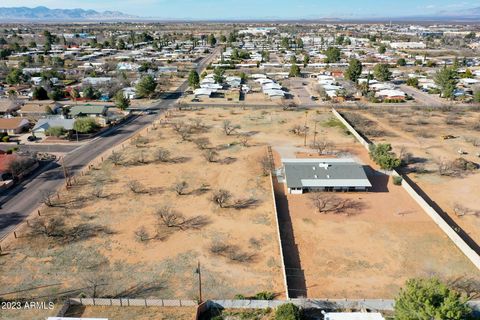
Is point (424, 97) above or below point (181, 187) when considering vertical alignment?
above

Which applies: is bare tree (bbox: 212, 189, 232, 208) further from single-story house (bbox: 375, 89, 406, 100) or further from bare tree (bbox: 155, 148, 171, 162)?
single-story house (bbox: 375, 89, 406, 100)

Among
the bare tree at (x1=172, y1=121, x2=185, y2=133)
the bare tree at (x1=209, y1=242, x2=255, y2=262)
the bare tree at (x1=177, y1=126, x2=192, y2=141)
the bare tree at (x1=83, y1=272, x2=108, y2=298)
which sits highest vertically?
the bare tree at (x1=172, y1=121, x2=185, y2=133)

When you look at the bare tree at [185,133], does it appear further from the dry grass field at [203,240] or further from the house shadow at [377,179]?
the house shadow at [377,179]

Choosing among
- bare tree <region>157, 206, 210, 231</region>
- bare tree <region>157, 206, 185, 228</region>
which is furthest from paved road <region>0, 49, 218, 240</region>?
bare tree <region>157, 206, 210, 231</region>

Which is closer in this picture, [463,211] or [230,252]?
[230,252]

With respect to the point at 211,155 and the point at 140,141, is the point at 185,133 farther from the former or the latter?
the point at 211,155

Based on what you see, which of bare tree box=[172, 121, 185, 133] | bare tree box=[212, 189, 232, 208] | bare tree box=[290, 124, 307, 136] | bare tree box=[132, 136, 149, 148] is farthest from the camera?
bare tree box=[290, 124, 307, 136]

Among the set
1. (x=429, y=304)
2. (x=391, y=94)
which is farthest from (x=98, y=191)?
(x=391, y=94)
